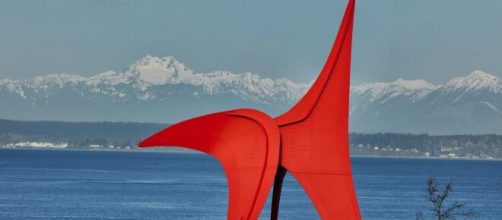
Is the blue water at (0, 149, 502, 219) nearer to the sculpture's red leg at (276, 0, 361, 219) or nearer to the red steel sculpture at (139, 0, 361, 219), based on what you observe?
the red steel sculpture at (139, 0, 361, 219)

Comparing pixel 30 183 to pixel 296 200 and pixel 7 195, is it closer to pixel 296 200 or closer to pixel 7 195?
pixel 7 195

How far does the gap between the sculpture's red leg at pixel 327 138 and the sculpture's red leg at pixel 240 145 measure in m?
0.50

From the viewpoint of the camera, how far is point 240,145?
35.0 m

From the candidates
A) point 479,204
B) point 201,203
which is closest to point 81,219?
point 201,203

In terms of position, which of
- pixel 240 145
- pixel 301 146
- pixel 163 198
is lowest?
pixel 301 146

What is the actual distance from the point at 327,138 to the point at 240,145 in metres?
2.07

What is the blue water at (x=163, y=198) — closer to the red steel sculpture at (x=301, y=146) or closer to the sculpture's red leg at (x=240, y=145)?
the sculpture's red leg at (x=240, y=145)

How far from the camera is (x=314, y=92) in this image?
35281mm

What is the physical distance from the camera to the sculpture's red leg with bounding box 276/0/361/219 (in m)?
34.7

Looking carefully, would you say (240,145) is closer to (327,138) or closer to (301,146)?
(301,146)

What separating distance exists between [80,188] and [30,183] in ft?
30.9

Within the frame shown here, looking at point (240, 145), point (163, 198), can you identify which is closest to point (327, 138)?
point (240, 145)

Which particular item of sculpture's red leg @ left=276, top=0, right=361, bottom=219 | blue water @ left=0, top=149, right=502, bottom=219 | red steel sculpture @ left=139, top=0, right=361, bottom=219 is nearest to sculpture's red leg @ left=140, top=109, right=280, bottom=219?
red steel sculpture @ left=139, top=0, right=361, bottom=219

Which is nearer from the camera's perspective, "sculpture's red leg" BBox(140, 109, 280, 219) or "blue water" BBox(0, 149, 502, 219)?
"sculpture's red leg" BBox(140, 109, 280, 219)
